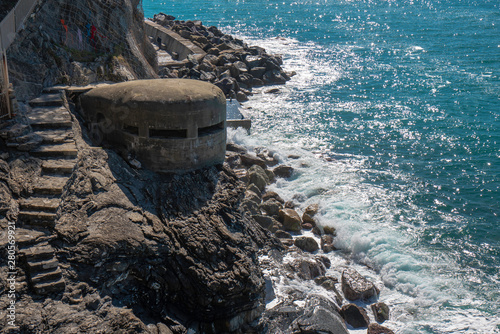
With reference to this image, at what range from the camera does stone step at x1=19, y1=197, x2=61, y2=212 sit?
38.5 feet

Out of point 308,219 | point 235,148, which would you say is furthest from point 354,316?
point 235,148

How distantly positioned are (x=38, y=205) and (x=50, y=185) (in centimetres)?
73

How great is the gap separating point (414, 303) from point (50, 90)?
14317 millimetres

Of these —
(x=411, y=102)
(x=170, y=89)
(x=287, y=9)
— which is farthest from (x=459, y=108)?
(x=287, y=9)

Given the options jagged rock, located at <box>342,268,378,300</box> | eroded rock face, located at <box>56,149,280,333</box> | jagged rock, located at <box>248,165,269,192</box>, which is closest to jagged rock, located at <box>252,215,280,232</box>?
jagged rock, located at <box>342,268,378,300</box>

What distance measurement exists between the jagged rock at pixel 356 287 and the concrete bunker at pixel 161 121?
6499 mm

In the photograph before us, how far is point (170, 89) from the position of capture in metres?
14.9

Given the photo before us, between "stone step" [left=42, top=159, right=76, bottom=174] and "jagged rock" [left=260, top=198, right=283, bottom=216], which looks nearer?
"stone step" [left=42, top=159, right=76, bottom=174]

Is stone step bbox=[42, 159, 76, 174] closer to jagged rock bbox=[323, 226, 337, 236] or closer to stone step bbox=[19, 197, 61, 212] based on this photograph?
stone step bbox=[19, 197, 61, 212]

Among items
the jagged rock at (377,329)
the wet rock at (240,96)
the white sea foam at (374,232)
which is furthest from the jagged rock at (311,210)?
the wet rock at (240,96)

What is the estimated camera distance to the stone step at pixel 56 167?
1280 centimetres

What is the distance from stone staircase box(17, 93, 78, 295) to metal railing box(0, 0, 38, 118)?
85 cm

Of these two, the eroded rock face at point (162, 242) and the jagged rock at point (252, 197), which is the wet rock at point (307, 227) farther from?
the eroded rock face at point (162, 242)

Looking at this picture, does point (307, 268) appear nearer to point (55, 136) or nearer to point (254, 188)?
point (254, 188)
